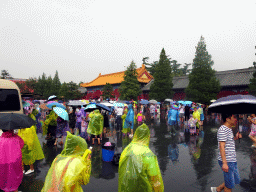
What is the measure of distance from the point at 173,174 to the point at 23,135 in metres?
4.14

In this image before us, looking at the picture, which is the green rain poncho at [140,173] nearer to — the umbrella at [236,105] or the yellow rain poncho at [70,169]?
the yellow rain poncho at [70,169]

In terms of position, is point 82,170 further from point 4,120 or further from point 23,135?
point 23,135

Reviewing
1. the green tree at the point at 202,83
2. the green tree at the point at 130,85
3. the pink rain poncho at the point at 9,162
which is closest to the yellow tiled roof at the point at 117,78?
the green tree at the point at 130,85

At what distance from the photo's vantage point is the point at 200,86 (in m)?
20.8

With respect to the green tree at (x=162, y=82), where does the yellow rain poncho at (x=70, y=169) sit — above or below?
below

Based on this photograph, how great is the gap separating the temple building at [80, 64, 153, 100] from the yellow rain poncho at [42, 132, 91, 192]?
3104cm

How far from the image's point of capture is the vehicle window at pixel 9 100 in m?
6.10

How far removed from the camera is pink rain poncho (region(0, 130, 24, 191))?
3268 millimetres

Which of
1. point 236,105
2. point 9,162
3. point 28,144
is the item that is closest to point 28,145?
point 28,144

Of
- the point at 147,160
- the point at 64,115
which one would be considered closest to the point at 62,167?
the point at 147,160

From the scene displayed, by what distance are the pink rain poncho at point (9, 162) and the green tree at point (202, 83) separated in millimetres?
20225

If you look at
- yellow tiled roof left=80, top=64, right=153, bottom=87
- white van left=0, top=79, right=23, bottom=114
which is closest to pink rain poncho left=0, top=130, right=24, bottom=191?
white van left=0, top=79, right=23, bottom=114

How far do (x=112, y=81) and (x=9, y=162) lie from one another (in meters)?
34.8

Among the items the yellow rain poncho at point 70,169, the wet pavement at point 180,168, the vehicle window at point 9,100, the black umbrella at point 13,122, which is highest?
the vehicle window at point 9,100
